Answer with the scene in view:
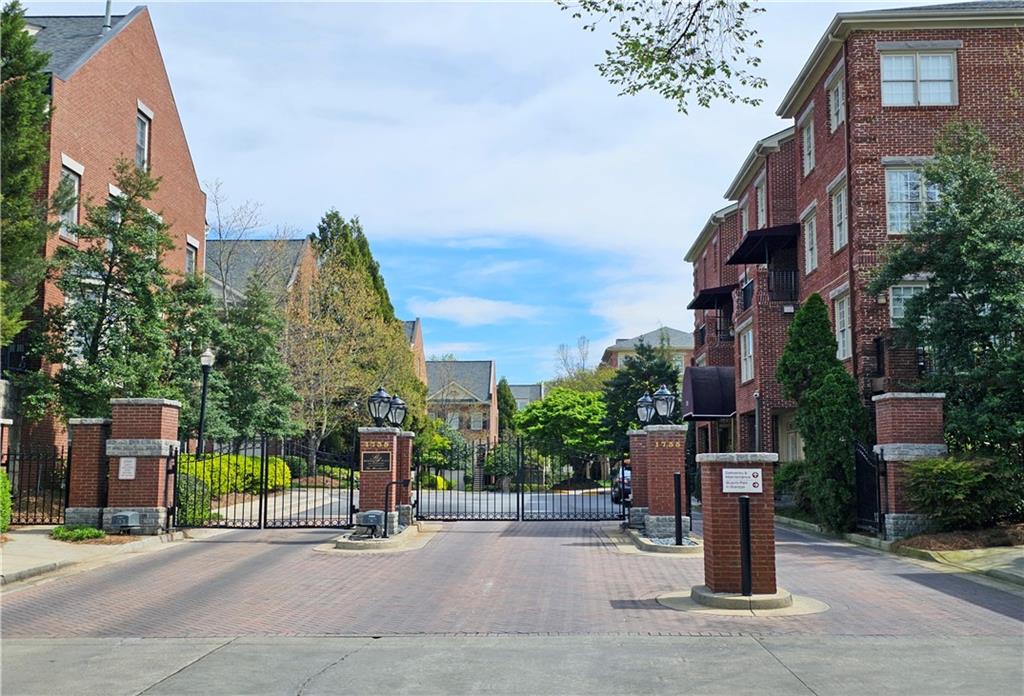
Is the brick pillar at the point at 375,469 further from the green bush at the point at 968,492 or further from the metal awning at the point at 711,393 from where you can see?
the metal awning at the point at 711,393

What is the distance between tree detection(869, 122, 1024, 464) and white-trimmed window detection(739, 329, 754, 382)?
1353cm

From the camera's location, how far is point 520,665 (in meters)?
7.91

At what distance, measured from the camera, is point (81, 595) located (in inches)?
→ 473

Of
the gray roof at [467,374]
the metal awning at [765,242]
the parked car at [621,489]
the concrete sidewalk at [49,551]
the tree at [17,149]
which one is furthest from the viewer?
the gray roof at [467,374]

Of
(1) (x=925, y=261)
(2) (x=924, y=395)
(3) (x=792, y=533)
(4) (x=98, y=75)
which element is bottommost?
(3) (x=792, y=533)

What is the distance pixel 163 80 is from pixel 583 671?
29.3m

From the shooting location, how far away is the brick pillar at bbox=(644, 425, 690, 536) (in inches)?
741

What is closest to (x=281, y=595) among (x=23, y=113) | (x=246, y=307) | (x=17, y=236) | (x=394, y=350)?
(x=17, y=236)

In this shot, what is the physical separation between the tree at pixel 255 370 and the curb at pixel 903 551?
18.2 meters

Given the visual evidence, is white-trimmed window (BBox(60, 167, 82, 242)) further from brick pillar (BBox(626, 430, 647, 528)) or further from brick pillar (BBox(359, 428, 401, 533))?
brick pillar (BBox(626, 430, 647, 528))

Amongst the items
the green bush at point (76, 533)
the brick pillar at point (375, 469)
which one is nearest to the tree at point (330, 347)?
the brick pillar at point (375, 469)

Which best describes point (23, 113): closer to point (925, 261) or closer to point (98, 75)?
point (98, 75)

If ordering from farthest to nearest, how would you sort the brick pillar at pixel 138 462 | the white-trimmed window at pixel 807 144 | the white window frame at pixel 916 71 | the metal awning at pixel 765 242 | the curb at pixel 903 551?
the metal awning at pixel 765 242, the white-trimmed window at pixel 807 144, the white window frame at pixel 916 71, the brick pillar at pixel 138 462, the curb at pixel 903 551

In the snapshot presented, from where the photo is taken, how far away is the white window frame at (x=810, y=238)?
30855mm
